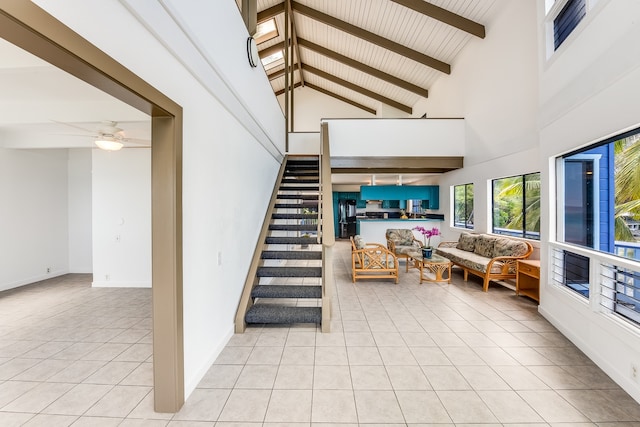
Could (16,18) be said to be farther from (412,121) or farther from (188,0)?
(412,121)

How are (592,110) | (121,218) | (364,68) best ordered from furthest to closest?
1. (364,68)
2. (121,218)
3. (592,110)

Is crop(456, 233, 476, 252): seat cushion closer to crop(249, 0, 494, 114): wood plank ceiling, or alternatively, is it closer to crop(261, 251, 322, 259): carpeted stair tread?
crop(261, 251, 322, 259): carpeted stair tread

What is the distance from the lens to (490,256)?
5.03m

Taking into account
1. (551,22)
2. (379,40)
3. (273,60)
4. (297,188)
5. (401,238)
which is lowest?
(401,238)

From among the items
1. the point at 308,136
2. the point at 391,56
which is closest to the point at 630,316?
the point at 308,136

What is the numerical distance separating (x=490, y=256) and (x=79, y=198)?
8383mm

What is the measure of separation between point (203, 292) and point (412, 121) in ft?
20.0

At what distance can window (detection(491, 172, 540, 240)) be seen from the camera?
4715mm

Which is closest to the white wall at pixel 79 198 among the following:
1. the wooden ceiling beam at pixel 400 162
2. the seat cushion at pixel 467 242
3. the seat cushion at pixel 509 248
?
the wooden ceiling beam at pixel 400 162

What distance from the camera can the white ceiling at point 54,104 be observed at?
236 centimetres

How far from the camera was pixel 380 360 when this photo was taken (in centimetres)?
256

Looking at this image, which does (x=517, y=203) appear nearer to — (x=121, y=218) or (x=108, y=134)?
(x=108, y=134)

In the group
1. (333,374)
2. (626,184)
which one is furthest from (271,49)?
(333,374)

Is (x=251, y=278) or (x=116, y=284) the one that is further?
(x=116, y=284)
